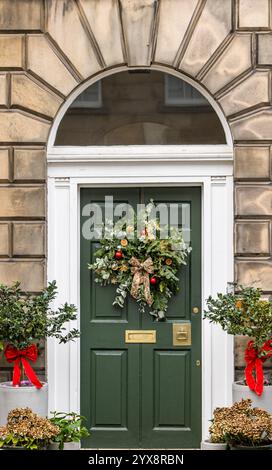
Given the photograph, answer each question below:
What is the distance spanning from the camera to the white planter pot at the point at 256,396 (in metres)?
10.6

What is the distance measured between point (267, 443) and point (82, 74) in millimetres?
4365

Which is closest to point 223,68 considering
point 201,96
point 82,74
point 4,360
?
point 201,96

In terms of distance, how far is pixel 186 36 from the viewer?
11414 millimetres

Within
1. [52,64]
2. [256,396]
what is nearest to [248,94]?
[52,64]

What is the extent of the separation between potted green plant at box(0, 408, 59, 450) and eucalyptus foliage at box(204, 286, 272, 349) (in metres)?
2.08

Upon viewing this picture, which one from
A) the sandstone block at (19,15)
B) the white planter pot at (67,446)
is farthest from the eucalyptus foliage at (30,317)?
the sandstone block at (19,15)

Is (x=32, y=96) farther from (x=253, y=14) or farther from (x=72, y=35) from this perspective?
(x=253, y=14)

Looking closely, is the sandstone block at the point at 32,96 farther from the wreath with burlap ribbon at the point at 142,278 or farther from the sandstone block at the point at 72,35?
the wreath with burlap ribbon at the point at 142,278

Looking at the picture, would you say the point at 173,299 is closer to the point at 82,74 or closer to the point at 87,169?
the point at 87,169

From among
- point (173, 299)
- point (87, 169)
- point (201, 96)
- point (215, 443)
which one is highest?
point (201, 96)

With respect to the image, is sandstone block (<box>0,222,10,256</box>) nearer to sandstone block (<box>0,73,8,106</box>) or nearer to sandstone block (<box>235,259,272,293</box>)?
sandstone block (<box>0,73,8,106</box>)

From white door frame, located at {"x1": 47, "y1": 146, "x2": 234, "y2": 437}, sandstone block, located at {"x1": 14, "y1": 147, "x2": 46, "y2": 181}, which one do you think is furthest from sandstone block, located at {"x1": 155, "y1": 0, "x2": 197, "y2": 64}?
sandstone block, located at {"x1": 14, "y1": 147, "x2": 46, "y2": 181}

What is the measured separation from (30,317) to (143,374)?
1535 mm

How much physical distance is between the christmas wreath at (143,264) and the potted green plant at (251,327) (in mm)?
768
